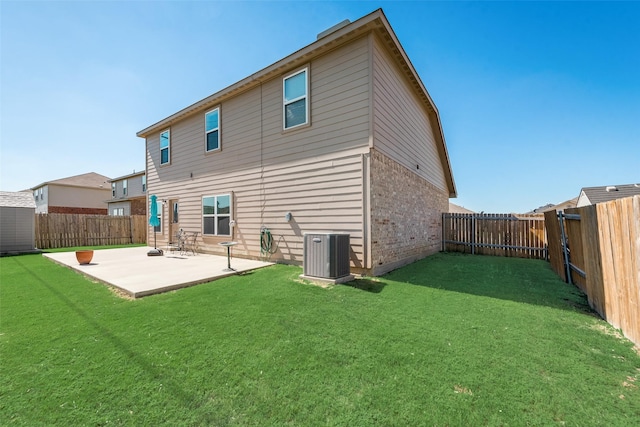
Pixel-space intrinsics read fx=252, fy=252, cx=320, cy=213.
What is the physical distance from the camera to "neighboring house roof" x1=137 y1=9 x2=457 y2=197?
5953mm

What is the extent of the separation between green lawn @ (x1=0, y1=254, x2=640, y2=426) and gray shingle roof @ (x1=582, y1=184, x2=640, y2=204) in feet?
69.0

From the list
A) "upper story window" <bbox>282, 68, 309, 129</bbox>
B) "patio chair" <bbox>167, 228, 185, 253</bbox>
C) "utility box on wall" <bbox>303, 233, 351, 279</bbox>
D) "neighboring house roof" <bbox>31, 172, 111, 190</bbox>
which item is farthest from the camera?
"neighboring house roof" <bbox>31, 172, 111, 190</bbox>

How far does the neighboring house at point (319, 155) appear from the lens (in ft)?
20.2

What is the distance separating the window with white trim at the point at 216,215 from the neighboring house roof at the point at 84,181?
27.3 metres

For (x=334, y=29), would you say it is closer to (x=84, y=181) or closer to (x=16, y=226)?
(x=16, y=226)

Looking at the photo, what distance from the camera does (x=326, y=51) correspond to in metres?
6.73

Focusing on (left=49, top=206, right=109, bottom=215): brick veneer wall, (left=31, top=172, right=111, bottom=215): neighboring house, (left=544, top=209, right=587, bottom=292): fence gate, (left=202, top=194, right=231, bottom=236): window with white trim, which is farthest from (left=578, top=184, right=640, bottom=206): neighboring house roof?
(left=49, top=206, right=109, bottom=215): brick veneer wall

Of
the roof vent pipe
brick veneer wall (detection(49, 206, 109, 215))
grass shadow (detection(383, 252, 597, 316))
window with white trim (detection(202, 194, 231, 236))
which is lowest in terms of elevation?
grass shadow (detection(383, 252, 597, 316))

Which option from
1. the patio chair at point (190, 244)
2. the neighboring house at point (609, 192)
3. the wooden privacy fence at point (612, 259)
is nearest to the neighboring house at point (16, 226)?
the patio chair at point (190, 244)

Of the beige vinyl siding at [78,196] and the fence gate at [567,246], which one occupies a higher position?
the beige vinyl siding at [78,196]

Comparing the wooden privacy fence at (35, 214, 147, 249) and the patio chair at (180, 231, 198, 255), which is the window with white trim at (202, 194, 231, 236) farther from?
the wooden privacy fence at (35, 214, 147, 249)

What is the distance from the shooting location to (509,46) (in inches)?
375

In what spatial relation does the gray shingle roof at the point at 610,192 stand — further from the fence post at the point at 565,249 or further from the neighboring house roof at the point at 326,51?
the fence post at the point at 565,249

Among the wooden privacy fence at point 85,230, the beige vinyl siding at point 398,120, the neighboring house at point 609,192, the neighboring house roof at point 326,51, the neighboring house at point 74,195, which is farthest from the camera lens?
the neighboring house at point 74,195
